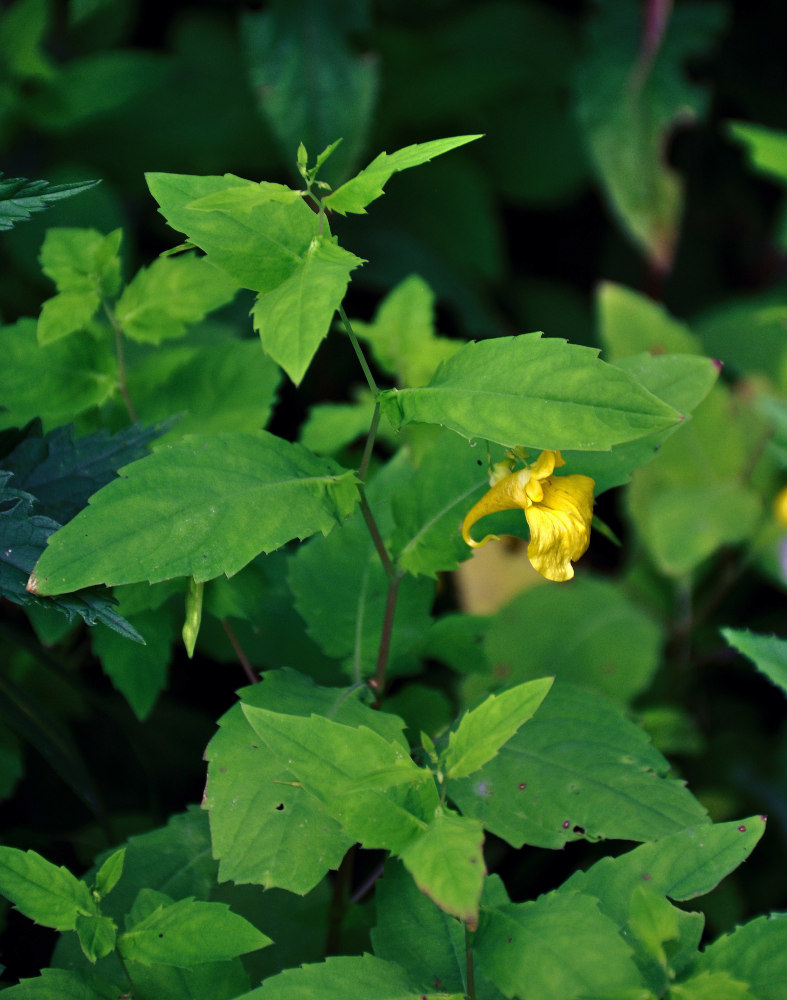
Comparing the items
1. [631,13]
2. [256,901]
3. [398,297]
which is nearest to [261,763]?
[256,901]

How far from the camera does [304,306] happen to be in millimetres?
672

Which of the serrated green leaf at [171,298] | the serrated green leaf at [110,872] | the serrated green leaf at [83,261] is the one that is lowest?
the serrated green leaf at [110,872]

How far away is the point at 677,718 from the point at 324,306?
0.91 m

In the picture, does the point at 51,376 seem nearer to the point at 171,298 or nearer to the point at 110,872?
the point at 171,298

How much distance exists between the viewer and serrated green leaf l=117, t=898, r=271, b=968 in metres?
0.70

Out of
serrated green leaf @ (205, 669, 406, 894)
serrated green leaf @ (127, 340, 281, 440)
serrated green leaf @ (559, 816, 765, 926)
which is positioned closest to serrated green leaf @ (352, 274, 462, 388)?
serrated green leaf @ (127, 340, 281, 440)

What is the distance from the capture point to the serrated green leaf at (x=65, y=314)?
0.89 meters

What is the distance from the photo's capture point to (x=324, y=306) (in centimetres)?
66

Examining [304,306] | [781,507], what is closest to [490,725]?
[304,306]

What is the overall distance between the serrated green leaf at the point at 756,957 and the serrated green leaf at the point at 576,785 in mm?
91

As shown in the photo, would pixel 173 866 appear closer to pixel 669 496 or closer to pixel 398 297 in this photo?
pixel 398 297

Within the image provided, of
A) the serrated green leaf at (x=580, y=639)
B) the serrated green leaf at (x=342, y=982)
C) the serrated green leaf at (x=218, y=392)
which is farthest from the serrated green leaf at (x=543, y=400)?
the serrated green leaf at (x=580, y=639)

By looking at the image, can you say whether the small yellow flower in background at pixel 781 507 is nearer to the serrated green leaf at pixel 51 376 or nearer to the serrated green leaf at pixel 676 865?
the serrated green leaf at pixel 676 865

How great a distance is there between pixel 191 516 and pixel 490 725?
287 mm
